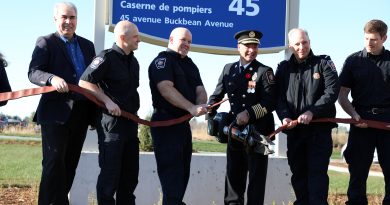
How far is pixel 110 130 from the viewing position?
15.3 feet

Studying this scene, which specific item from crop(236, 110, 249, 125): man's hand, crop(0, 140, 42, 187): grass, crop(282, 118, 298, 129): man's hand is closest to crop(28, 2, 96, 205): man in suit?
crop(236, 110, 249, 125): man's hand

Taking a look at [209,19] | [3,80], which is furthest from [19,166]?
[3,80]

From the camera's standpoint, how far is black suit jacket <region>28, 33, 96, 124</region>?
477cm

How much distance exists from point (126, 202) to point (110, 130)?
0.67 m

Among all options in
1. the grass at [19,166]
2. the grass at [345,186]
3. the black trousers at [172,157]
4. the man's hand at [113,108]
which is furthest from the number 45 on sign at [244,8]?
the grass at [19,166]

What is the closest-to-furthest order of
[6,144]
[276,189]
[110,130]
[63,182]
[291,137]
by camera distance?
[110,130] → [63,182] → [291,137] → [276,189] → [6,144]

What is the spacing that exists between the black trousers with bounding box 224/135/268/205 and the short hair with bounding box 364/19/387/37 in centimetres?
159

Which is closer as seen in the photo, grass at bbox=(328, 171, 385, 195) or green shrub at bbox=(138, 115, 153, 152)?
green shrub at bbox=(138, 115, 153, 152)

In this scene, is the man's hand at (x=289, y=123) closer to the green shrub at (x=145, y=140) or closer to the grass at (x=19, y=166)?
the green shrub at (x=145, y=140)

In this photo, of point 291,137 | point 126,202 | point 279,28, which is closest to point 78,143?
point 126,202

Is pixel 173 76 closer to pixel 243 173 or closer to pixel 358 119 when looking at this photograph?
pixel 243 173

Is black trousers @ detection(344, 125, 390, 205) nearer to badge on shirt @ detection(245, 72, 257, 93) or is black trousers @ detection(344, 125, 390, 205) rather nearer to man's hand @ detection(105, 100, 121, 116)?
→ badge on shirt @ detection(245, 72, 257, 93)

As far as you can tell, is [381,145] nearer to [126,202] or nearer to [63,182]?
[126,202]

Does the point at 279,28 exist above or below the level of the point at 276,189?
above
